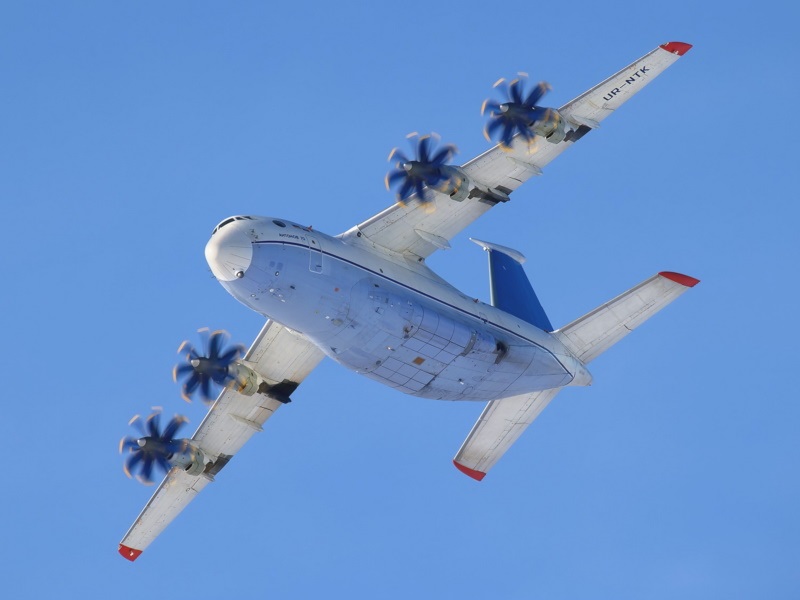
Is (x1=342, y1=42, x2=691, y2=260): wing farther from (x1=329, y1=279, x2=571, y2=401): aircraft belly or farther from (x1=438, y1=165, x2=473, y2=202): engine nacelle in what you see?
(x1=329, y1=279, x2=571, y2=401): aircraft belly

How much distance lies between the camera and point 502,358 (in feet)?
141

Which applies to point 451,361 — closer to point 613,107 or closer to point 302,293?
point 302,293

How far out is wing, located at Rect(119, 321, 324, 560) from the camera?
45312 millimetres

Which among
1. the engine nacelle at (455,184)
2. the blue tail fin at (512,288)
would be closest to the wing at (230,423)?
the blue tail fin at (512,288)

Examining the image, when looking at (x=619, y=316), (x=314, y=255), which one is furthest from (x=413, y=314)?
(x=619, y=316)

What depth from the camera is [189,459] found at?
4694 centimetres

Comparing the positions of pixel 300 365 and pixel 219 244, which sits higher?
pixel 219 244

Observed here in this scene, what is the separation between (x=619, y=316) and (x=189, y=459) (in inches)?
583

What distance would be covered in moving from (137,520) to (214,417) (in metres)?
4.62

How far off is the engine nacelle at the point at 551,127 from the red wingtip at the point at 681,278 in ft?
18.2

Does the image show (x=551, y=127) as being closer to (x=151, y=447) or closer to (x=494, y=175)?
(x=494, y=175)

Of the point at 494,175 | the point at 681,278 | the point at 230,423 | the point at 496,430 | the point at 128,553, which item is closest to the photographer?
the point at 494,175

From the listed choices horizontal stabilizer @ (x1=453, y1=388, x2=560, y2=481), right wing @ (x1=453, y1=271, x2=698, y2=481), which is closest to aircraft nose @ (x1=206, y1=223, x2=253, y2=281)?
right wing @ (x1=453, y1=271, x2=698, y2=481)

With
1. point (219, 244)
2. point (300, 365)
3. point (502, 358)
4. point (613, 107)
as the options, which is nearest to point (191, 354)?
point (300, 365)
